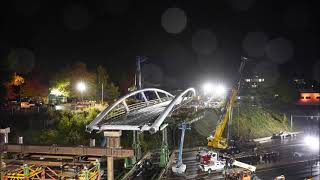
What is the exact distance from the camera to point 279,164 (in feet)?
83.3

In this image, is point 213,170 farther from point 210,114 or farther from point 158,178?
point 210,114

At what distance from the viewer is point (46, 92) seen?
1426 inches

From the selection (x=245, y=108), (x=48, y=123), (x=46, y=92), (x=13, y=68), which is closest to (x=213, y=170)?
(x=48, y=123)

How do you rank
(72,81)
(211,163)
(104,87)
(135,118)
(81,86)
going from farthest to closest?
(104,87)
(72,81)
(81,86)
(211,163)
(135,118)

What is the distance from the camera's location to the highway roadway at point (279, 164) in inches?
874

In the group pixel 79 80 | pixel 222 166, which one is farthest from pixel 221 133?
pixel 79 80

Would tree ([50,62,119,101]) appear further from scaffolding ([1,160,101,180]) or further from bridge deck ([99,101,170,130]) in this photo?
scaffolding ([1,160,101,180])

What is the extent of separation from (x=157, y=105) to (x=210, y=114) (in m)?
12.2

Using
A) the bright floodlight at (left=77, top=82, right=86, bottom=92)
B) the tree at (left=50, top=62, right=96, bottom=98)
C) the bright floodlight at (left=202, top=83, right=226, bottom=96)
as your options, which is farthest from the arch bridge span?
the bright floodlight at (left=202, top=83, right=226, bottom=96)

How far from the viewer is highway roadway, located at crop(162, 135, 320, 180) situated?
72.8ft

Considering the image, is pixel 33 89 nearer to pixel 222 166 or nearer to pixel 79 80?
pixel 79 80

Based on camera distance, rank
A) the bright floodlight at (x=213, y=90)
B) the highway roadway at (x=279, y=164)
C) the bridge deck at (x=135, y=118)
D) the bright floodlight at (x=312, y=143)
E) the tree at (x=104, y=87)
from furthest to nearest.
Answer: the bright floodlight at (x=213, y=90)
the tree at (x=104, y=87)
the bright floodlight at (x=312, y=143)
the highway roadway at (x=279, y=164)
the bridge deck at (x=135, y=118)

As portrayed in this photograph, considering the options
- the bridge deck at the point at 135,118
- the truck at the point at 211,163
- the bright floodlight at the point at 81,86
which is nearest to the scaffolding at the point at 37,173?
the bridge deck at the point at 135,118

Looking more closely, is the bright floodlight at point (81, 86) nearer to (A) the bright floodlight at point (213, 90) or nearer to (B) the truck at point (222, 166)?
(B) the truck at point (222, 166)
